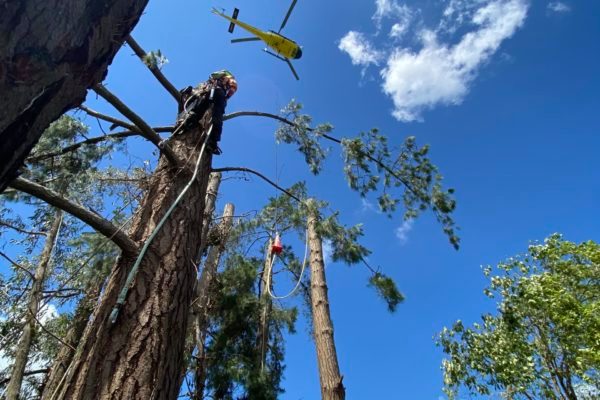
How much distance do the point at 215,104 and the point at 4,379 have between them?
7.10 metres

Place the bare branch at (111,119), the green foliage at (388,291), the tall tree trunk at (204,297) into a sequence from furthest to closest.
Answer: the tall tree trunk at (204,297)
the green foliage at (388,291)
the bare branch at (111,119)

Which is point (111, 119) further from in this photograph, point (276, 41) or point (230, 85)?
point (276, 41)

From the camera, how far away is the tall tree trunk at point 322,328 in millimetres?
4574

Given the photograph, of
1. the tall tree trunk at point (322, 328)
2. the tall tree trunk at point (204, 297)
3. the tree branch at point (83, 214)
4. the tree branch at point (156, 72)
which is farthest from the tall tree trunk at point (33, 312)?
the tree branch at point (83, 214)

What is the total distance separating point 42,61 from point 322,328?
5.04 meters


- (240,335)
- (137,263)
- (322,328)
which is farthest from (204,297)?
(137,263)

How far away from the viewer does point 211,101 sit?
3.04 meters

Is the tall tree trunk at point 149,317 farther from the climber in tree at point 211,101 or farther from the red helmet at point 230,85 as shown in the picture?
the red helmet at point 230,85

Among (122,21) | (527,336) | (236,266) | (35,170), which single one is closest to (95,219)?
(122,21)

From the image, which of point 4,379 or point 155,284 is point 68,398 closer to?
point 155,284

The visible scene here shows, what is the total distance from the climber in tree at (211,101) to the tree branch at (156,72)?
0.25 ft

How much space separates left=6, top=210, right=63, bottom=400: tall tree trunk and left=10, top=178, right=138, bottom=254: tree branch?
439cm

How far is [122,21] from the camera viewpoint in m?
1.11

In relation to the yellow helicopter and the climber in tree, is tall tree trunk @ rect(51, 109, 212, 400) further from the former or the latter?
the yellow helicopter
